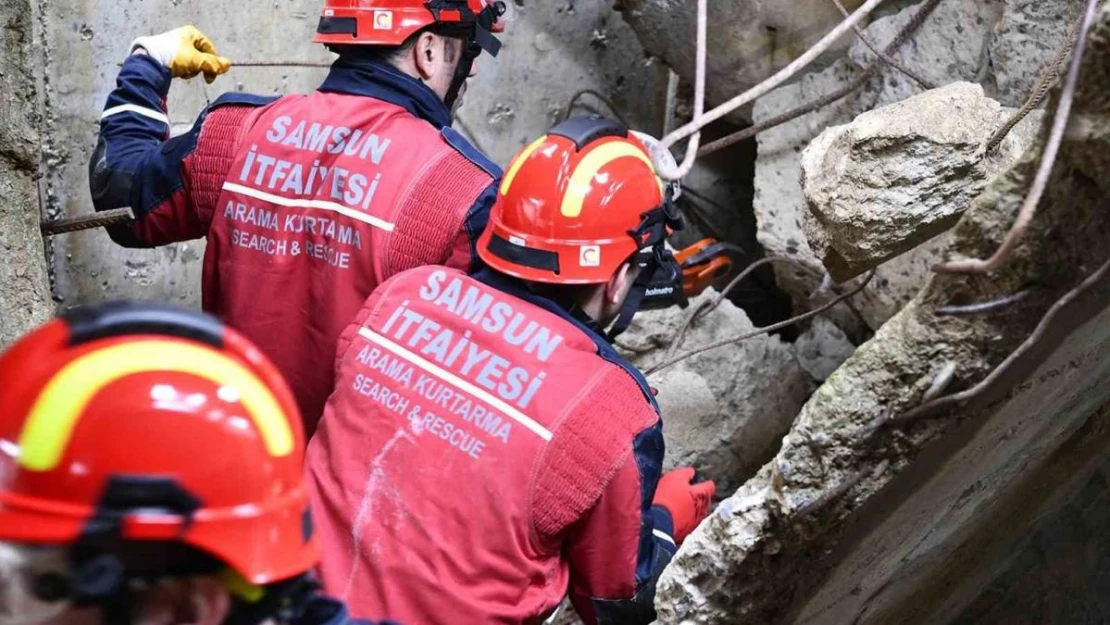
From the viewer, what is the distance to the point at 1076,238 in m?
1.63

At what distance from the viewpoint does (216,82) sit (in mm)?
3568

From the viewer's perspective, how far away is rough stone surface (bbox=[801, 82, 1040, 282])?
2.70 m

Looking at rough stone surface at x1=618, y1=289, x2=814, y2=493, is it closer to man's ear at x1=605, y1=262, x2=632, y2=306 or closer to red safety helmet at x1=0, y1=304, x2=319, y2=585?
man's ear at x1=605, y1=262, x2=632, y2=306

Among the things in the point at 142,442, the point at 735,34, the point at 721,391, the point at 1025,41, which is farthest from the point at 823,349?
the point at 142,442

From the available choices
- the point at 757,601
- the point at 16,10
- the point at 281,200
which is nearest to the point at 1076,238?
the point at 757,601

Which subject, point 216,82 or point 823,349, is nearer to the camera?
point 216,82

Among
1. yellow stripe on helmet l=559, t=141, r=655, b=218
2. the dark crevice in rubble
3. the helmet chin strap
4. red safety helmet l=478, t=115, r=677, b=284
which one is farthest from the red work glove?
the dark crevice in rubble

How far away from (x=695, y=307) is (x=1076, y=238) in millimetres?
2533

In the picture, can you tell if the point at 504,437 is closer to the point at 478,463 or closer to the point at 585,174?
the point at 478,463

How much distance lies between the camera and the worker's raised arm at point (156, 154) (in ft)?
9.14

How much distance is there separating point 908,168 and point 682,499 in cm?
97

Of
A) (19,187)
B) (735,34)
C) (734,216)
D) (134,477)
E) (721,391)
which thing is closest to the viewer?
(134,477)

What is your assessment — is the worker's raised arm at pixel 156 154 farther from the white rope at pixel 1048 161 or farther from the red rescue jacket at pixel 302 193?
the white rope at pixel 1048 161

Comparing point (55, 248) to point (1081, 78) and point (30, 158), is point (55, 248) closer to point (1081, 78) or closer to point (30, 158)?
point (30, 158)
